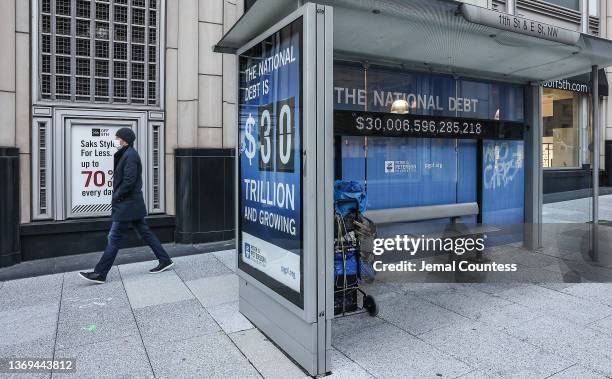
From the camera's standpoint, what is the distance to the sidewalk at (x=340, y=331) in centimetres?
331

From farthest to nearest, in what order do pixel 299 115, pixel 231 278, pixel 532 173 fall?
pixel 532 173 → pixel 231 278 → pixel 299 115

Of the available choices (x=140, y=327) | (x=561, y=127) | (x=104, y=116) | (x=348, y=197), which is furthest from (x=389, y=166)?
(x=561, y=127)

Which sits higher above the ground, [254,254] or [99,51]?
[99,51]

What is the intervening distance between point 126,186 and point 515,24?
4.62m

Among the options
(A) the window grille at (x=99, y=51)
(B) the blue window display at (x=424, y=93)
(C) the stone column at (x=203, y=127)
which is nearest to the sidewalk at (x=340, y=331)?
(C) the stone column at (x=203, y=127)

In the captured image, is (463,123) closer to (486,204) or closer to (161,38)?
(486,204)

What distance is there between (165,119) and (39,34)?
2112mm

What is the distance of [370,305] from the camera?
170 inches

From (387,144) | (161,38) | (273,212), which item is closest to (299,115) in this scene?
(273,212)

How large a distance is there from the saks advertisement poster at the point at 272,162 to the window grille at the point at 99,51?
3.75 meters

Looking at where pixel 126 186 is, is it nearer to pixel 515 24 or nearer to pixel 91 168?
pixel 91 168

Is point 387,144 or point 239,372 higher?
point 387,144

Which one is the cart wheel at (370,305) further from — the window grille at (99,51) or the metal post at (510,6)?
the metal post at (510,6)

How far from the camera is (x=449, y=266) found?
616 centimetres
